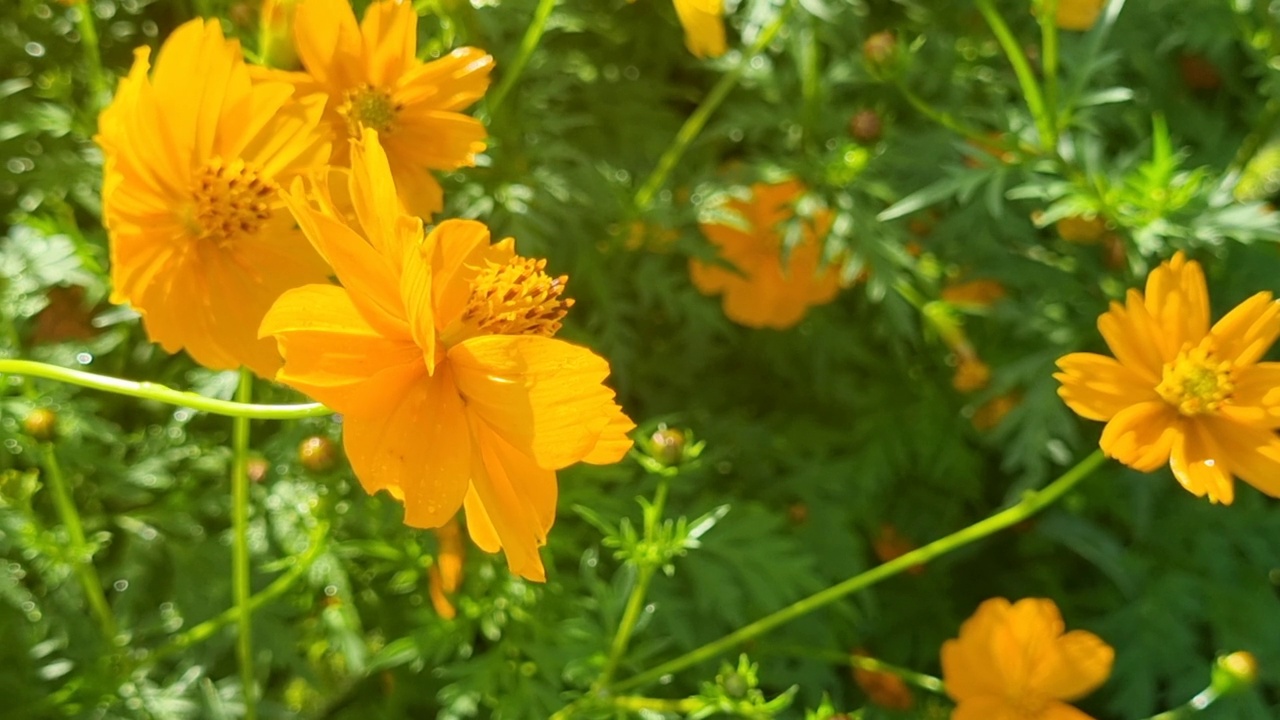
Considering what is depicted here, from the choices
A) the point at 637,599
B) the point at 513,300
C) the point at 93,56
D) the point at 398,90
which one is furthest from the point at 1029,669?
the point at 93,56

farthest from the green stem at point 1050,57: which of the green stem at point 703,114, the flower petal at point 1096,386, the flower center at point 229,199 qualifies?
the flower center at point 229,199

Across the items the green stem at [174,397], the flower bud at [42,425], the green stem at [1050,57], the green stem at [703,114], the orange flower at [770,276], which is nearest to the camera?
the green stem at [174,397]

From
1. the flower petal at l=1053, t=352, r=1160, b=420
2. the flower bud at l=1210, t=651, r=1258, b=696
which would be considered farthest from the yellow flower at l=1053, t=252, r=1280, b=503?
the flower bud at l=1210, t=651, r=1258, b=696

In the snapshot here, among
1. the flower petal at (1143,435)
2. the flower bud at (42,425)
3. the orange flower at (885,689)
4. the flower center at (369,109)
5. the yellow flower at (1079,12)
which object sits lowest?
the orange flower at (885,689)

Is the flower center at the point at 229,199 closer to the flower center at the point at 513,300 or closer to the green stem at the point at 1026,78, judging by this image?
the flower center at the point at 513,300

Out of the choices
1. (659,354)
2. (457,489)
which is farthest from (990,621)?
(457,489)

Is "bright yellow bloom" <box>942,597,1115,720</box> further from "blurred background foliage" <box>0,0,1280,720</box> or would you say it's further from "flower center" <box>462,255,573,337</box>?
"flower center" <box>462,255,573,337</box>
